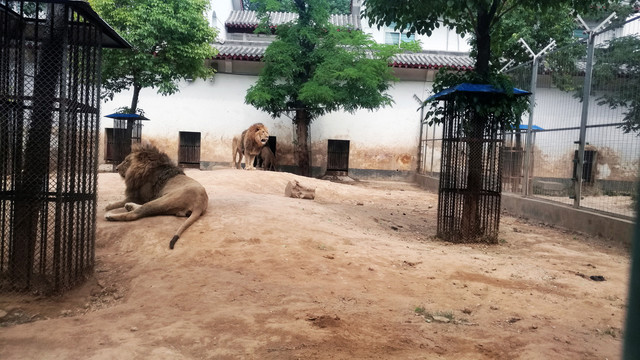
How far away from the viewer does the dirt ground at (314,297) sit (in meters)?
3.07

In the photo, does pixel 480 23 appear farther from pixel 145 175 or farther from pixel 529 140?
pixel 145 175

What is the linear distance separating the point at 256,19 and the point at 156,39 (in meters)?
9.32

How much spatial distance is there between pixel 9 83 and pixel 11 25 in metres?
0.55

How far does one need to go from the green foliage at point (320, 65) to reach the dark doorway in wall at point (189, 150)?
148 inches

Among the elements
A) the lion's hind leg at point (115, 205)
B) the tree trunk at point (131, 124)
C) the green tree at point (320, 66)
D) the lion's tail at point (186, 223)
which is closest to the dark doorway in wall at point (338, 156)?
the green tree at point (320, 66)

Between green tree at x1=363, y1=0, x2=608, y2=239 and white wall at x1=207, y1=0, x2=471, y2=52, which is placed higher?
white wall at x1=207, y1=0, x2=471, y2=52

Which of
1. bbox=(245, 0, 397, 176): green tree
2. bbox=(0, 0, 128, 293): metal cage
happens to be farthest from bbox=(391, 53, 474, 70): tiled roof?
bbox=(0, 0, 128, 293): metal cage

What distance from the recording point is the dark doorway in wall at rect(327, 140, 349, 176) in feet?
59.4

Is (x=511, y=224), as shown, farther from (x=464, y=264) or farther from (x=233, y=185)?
(x=233, y=185)

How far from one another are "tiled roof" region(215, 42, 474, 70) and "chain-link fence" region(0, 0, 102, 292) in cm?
1251

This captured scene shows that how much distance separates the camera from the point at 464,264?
5270 mm

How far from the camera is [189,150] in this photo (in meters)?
17.8

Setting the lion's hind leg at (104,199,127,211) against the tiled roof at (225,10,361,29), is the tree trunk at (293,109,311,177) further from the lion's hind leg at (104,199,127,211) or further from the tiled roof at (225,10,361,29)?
the lion's hind leg at (104,199,127,211)

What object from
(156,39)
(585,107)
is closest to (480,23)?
(585,107)
